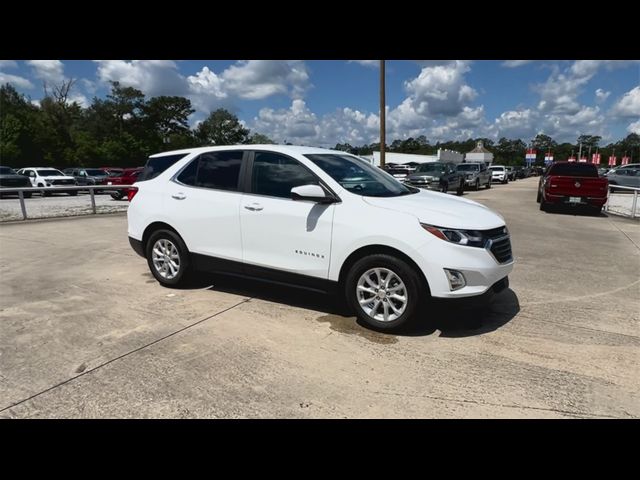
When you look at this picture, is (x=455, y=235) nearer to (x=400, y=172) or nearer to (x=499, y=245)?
(x=499, y=245)

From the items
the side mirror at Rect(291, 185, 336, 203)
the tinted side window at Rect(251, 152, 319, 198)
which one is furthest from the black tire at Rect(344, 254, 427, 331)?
the tinted side window at Rect(251, 152, 319, 198)

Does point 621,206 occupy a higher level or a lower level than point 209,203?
lower

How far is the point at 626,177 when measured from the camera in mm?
23031

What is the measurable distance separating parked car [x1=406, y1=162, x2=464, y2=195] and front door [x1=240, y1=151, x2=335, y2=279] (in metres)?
16.0

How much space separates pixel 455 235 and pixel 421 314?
0.80 meters

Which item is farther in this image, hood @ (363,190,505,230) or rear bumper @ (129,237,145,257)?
rear bumper @ (129,237,145,257)

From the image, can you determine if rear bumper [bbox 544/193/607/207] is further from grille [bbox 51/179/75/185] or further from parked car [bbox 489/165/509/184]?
grille [bbox 51/179/75/185]

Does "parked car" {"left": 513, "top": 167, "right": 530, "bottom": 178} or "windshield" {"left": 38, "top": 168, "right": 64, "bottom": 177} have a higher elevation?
"windshield" {"left": 38, "top": 168, "right": 64, "bottom": 177}

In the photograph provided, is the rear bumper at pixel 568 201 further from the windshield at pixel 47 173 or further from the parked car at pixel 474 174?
the windshield at pixel 47 173

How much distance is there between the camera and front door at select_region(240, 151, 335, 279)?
433 cm

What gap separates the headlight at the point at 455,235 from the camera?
12.6 ft

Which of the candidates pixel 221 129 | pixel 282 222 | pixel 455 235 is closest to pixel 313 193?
pixel 282 222
